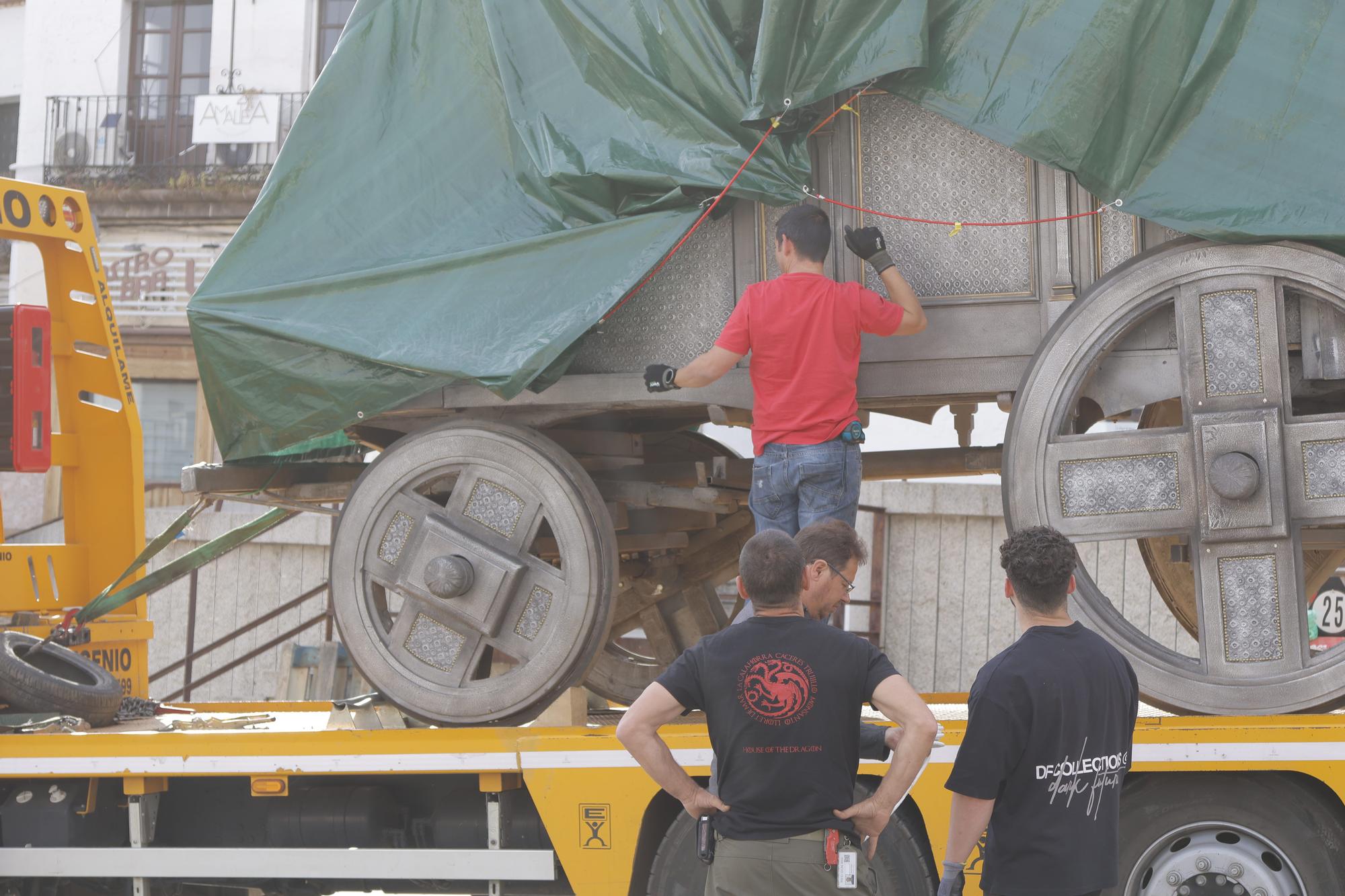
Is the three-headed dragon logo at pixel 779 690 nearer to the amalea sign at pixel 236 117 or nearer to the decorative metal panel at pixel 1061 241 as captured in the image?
the decorative metal panel at pixel 1061 241

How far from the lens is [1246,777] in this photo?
188 inches

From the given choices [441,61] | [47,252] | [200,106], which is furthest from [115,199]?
[441,61]

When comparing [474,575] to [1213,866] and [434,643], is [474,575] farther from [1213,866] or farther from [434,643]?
[1213,866]

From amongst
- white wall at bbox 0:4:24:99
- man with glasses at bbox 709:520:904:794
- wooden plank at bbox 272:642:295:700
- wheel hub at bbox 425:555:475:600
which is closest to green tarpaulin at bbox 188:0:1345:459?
wheel hub at bbox 425:555:475:600

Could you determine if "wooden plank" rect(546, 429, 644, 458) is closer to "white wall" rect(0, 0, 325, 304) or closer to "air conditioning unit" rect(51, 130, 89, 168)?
"white wall" rect(0, 0, 325, 304)

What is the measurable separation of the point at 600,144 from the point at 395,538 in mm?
1691

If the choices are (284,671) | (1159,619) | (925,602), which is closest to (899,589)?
(925,602)

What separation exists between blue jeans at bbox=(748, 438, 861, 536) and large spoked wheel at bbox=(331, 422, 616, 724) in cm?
66

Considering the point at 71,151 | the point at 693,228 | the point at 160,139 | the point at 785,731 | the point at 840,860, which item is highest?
the point at 160,139

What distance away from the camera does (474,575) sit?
17.9 ft

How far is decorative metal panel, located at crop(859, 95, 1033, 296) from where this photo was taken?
5207 mm

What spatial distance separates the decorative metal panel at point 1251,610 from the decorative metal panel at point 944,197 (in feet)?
3.93

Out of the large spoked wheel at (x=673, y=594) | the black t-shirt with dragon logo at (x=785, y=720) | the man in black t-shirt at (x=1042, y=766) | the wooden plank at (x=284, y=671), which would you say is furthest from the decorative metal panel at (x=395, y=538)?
the wooden plank at (x=284, y=671)

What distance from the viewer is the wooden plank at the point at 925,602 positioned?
37.8 ft
